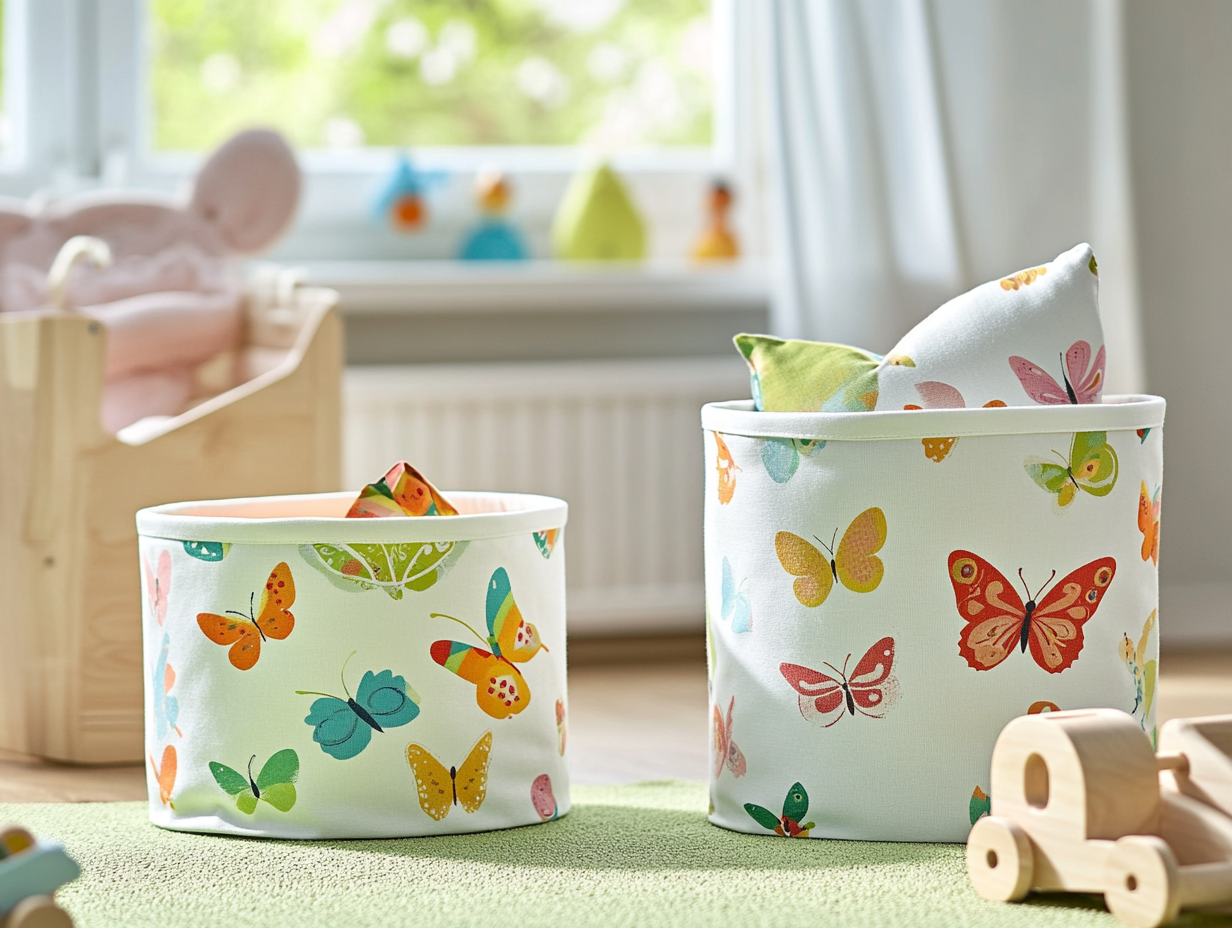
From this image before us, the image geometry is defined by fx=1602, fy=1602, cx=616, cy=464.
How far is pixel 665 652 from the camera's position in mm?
2686

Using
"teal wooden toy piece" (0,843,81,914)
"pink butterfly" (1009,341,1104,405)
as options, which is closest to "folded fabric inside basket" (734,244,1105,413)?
"pink butterfly" (1009,341,1104,405)

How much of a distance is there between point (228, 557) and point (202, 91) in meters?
1.63

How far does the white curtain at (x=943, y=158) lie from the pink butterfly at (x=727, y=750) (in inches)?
46.5

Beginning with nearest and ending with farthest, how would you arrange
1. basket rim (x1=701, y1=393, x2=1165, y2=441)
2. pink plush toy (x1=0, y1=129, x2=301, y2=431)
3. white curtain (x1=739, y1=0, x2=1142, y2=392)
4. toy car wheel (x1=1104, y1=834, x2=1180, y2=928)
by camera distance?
toy car wheel (x1=1104, y1=834, x2=1180, y2=928), basket rim (x1=701, y1=393, x2=1165, y2=441), pink plush toy (x1=0, y1=129, x2=301, y2=431), white curtain (x1=739, y1=0, x2=1142, y2=392)

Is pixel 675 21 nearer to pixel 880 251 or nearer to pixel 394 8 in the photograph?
pixel 394 8

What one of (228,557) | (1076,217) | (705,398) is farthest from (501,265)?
(228,557)

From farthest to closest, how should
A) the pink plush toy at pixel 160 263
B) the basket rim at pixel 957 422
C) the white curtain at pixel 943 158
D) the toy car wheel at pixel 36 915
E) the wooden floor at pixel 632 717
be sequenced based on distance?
the white curtain at pixel 943 158
the pink plush toy at pixel 160 263
the wooden floor at pixel 632 717
the basket rim at pixel 957 422
the toy car wheel at pixel 36 915

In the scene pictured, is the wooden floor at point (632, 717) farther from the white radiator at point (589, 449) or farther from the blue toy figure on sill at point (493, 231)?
the blue toy figure on sill at point (493, 231)

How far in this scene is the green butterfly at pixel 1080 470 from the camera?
130 cm

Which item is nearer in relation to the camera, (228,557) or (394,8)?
(228,557)

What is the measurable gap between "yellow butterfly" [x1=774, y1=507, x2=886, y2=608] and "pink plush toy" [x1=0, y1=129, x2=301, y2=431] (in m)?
1.07

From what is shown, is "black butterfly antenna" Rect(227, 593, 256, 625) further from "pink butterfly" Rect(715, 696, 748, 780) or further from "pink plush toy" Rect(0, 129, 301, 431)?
"pink plush toy" Rect(0, 129, 301, 431)

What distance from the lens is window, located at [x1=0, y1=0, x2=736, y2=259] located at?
8.68 ft

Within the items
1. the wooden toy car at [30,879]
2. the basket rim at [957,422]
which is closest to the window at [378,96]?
the basket rim at [957,422]
